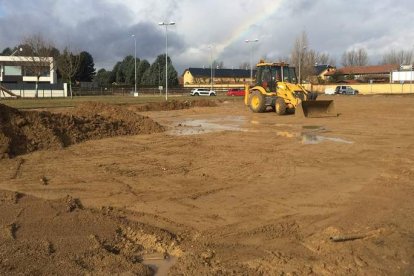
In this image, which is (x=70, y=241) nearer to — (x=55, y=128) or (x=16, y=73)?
(x=55, y=128)

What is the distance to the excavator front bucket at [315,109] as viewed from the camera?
1075 inches

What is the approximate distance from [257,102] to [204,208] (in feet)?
77.2

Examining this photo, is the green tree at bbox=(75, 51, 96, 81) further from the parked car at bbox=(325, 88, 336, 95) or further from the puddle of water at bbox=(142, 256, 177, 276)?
the puddle of water at bbox=(142, 256, 177, 276)

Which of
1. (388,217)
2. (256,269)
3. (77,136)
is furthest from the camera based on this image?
(77,136)

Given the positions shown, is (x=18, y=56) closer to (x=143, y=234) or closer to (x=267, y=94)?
(x=267, y=94)

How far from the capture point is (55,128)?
16.0 m

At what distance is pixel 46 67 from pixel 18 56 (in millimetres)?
8796

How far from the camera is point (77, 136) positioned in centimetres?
1650

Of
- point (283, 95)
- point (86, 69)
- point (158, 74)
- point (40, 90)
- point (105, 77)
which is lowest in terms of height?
point (283, 95)

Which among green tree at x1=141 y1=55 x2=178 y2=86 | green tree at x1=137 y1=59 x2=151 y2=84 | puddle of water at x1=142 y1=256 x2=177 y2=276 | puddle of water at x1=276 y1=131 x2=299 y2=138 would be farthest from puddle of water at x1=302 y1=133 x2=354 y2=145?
green tree at x1=137 y1=59 x2=151 y2=84

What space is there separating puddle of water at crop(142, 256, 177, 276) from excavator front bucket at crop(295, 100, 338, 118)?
22.3 meters

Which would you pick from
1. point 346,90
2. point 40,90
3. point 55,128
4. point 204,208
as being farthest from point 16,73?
point 204,208

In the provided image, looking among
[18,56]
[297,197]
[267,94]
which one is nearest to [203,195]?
[297,197]

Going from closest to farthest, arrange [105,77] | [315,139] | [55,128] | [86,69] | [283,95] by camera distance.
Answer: [55,128] → [315,139] → [283,95] → [86,69] → [105,77]
